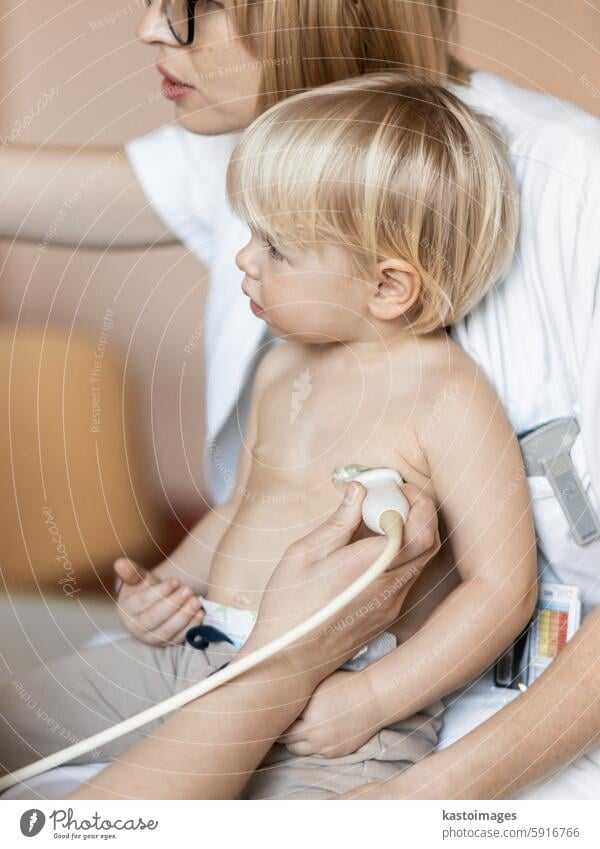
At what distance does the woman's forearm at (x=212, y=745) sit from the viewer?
62 cm

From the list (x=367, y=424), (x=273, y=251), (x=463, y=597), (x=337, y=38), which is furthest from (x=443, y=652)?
(x=337, y=38)

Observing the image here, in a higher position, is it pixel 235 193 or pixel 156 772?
pixel 235 193

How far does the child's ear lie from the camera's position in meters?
0.64

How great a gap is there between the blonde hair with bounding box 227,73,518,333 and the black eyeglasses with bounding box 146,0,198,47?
0.07 metres

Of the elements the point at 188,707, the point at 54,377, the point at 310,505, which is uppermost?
the point at 54,377

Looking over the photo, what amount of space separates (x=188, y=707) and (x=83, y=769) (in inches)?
3.1

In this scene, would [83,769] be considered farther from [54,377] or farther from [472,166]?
[472,166]

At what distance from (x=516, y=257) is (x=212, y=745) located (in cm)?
34

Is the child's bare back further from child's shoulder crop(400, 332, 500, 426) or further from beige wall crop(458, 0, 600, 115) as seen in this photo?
beige wall crop(458, 0, 600, 115)

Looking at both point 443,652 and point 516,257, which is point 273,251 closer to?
point 516,257

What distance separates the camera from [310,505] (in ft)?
2.23

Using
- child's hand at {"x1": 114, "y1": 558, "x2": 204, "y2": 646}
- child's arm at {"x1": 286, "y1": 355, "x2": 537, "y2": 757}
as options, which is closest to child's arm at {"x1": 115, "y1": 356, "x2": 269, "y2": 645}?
child's hand at {"x1": 114, "y1": 558, "x2": 204, "y2": 646}

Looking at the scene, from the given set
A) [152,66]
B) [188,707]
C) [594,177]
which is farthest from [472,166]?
[188,707]

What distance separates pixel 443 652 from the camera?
0.65m
